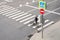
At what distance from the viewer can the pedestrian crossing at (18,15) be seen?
20.1 metres

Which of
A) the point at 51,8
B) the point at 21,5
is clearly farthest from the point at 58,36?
the point at 21,5

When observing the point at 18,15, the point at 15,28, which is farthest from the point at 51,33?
the point at 18,15

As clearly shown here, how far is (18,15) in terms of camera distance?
22.5m

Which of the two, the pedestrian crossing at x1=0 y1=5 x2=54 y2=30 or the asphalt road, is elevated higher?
the asphalt road

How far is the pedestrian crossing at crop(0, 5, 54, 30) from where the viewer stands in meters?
20.1

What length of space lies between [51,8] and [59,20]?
4874 millimetres

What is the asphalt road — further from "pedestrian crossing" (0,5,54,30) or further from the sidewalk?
the sidewalk

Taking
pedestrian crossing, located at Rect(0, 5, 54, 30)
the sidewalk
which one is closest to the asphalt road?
pedestrian crossing, located at Rect(0, 5, 54, 30)

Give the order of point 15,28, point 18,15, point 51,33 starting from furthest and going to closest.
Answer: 1. point 18,15
2. point 15,28
3. point 51,33

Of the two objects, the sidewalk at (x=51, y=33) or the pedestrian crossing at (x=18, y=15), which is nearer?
the sidewalk at (x=51, y=33)

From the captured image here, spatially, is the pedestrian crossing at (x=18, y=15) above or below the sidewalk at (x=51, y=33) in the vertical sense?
below

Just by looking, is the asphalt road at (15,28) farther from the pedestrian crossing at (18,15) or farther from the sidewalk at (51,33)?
the sidewalk at (51,33)

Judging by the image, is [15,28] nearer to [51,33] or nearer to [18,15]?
[51,33]

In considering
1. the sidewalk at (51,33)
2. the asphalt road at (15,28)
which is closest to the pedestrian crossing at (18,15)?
the asphalt road at (15,28)
